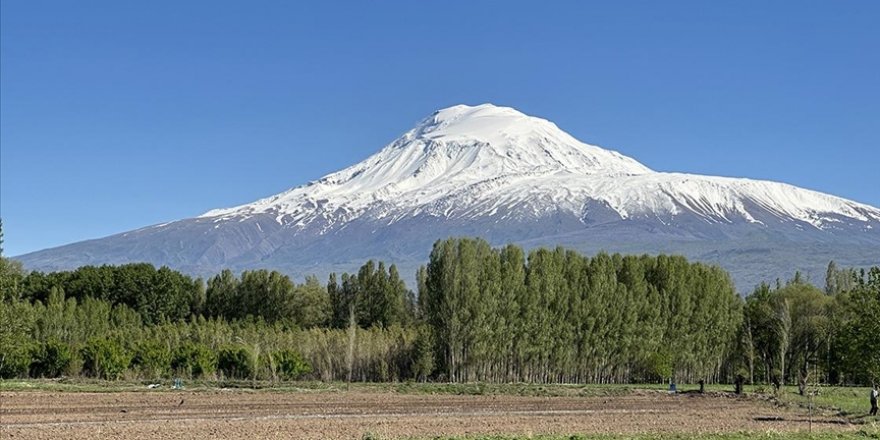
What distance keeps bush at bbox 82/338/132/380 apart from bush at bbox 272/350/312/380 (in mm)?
8803

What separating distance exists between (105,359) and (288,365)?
35.6 feet

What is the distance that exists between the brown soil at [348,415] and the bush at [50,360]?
1798 cm

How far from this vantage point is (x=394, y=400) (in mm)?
47719

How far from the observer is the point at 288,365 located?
6806cm

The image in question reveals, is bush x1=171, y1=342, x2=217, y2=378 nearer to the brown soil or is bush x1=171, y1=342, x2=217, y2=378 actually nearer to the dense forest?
the dense forest

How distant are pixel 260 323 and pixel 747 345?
1469 inches

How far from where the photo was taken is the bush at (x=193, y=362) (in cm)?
6600

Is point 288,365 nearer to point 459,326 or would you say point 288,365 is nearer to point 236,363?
point 236,363

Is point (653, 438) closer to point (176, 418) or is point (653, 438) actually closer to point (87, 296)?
point (176, 418)

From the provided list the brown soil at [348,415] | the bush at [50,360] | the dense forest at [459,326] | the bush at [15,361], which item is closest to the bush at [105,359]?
Result: the dense forest at [459,326]

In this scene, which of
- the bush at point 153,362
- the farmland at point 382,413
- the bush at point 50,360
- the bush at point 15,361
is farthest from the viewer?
the bush at point 153,362

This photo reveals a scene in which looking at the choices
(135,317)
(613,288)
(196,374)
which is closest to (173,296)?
(135,317)

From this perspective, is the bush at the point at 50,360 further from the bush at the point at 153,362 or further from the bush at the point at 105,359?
the bush at the point at 153,362

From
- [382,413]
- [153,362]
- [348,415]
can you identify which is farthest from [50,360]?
[348,415]
